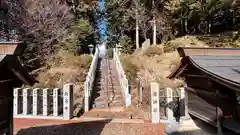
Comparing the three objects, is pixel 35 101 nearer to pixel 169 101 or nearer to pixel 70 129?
pixel 70 129

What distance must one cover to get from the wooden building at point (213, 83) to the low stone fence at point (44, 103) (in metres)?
7.00

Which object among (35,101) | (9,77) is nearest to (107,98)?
(35,101)

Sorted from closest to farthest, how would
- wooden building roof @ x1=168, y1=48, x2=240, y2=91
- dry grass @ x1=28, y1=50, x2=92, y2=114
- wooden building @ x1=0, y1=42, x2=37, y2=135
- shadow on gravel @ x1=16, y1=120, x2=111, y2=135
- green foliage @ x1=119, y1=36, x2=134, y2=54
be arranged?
wooden building roof @ x1=168, y1=48, x2=240, y2=91, wooden building @ x1=0, y1=42, x2=37, y2=135, shadow on gravel @ x1=16, y1=120, x2=111, y2=135, dry grass @ x1=28, y1=50, x2=92, y2=114, green foliage @ x1=119, y1=36, x2=134, y2=54

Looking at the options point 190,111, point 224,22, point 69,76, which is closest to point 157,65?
point 69,76

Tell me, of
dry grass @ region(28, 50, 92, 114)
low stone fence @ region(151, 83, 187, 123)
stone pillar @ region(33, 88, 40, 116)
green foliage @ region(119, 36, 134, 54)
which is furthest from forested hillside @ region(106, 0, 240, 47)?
stone pillar @ region(33, 88, 40, 116)

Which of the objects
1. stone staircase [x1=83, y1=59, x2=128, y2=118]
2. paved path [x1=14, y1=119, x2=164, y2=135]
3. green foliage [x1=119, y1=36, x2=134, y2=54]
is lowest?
paved path [x1=14, y1=119, x2=164, y2=135]

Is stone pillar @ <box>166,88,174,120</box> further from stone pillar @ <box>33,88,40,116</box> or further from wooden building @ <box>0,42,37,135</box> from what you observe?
wooden building @ <box>0,42,37,135</box>

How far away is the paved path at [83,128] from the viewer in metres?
10.4

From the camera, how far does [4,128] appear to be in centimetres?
608

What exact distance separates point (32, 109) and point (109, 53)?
75.2 feet

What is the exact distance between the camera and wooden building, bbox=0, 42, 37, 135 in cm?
538

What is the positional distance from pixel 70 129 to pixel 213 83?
6920mm

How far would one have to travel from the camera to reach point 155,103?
1210cm

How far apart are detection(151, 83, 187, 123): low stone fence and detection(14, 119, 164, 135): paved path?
2.36 feet
